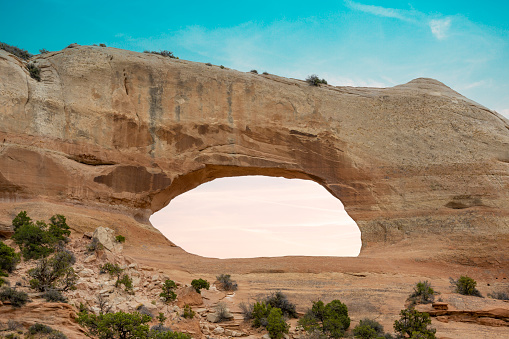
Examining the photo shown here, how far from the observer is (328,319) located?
51.4ft

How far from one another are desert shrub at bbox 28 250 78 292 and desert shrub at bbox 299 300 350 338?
6728mm

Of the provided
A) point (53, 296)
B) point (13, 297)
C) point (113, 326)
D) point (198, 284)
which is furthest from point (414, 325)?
point (13, 297)

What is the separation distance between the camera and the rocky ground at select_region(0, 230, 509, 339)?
44.7 ft

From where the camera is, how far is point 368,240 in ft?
86.4

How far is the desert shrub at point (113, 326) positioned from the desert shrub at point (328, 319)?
5209mm

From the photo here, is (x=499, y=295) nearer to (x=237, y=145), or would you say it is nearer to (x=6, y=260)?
(x=237, y=145)

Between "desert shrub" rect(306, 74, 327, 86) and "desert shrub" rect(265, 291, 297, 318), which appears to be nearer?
"desert shrub" rect(265, 291, 297, 318)

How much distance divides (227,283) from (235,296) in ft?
2.81

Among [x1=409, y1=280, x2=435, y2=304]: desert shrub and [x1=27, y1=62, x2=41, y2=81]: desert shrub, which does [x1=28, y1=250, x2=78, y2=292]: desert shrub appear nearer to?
[x1=409, y1=280, x2=435, y2=304]: desert shrub

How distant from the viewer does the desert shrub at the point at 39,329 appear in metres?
10.6

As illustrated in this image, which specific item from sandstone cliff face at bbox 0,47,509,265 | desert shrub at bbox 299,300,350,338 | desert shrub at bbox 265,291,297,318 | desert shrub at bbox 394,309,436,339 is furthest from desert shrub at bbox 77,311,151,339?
sandstone cliff face at bbox 0,47,509,265

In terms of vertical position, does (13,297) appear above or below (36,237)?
below

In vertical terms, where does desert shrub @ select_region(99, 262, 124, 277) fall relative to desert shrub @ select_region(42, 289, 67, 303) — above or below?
above

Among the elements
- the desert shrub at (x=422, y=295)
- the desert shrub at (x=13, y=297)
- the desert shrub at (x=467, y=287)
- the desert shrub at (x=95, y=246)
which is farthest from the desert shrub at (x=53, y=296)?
the desert shrub at (x=467, y=287)
